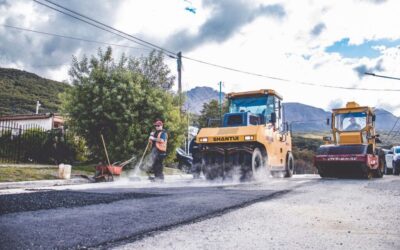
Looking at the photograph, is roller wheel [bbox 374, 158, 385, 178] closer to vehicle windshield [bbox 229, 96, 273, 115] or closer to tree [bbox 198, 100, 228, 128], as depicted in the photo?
vehicle windshield [bbox 229, 96, 273, 115]

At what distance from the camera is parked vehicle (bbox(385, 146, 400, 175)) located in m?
19.4

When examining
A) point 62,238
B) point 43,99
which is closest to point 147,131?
point 62,238

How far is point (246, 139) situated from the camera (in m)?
11.0

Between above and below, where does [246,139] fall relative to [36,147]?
above

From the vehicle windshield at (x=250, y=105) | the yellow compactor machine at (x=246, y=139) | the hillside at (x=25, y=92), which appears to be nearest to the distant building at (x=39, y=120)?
the vehicle windshield at (x=250, y=105)

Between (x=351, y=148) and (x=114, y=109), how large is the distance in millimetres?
8943

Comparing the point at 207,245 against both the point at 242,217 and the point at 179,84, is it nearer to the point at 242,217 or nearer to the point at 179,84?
the point at 242,217

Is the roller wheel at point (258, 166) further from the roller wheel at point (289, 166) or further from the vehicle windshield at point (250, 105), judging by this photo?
the roller wheel at point (289, 166)

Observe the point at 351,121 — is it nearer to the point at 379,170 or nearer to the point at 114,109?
the point at 379,170

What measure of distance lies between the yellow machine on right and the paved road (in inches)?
313

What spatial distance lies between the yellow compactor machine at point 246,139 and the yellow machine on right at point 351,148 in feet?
6.04

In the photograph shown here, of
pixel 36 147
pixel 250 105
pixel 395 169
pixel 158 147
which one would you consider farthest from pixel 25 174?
pixel 395 169

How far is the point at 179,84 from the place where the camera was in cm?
2303

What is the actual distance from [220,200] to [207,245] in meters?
2.93
